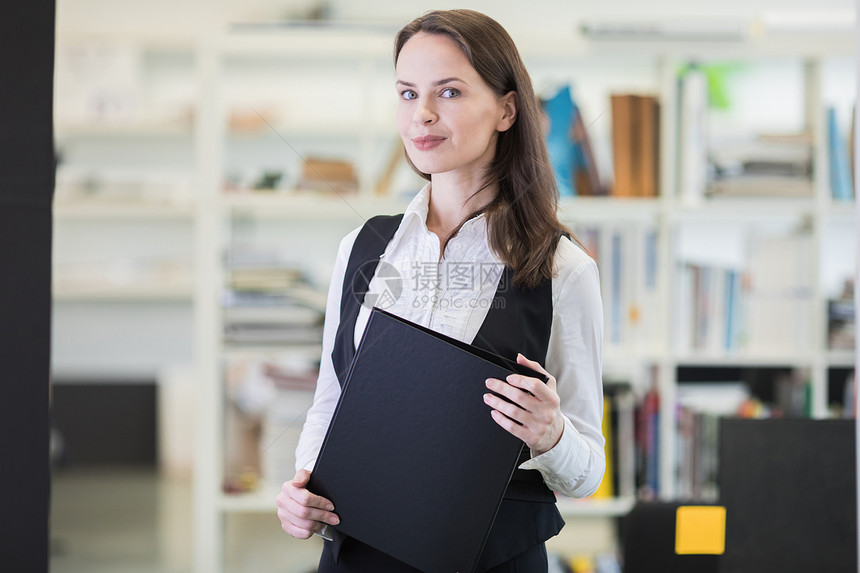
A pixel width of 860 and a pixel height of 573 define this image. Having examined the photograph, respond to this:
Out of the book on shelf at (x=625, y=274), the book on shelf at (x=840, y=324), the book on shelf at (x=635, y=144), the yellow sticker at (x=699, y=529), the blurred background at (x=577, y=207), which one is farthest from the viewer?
the book on shelf at (x=840, y=324)

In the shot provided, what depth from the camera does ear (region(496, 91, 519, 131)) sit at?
0.85 m

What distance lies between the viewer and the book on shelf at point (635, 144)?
199 centimetres

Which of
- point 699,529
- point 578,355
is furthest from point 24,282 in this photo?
point 699,529

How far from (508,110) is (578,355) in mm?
290

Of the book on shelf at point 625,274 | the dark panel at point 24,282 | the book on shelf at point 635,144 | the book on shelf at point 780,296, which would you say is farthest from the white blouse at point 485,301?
the book on shelf at point 780,296

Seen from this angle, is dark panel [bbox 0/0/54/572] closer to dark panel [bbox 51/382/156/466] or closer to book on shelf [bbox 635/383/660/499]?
book on shelf [bbox 635/383/660/499]

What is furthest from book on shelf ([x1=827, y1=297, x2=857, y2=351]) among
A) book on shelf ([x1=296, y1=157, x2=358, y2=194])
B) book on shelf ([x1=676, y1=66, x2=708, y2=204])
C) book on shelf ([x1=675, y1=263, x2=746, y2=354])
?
book on shelf ([x1=296, y1=157, x2=358, y2=194])

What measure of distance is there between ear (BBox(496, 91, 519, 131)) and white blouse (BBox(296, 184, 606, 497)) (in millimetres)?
105

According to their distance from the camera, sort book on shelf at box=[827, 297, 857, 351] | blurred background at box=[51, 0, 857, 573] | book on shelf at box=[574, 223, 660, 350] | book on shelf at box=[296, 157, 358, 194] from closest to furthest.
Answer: book on shelf at box=[296, 157, 358, 194], blurred background at box=[51, 0, 857, 573], book on shelf at box=[574, 223, 660, 350], book on shelf at box=[827, 297, 857, 351]

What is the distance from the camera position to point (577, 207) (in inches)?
75.2

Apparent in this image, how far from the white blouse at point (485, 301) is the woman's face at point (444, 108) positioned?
70 mm

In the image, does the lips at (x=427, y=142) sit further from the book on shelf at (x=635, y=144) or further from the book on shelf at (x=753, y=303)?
the book on shelf at (x=753, y=303)

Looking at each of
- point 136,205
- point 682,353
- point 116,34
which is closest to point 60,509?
point 136,205

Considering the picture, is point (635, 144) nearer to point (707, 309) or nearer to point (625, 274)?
point (625, 274)
